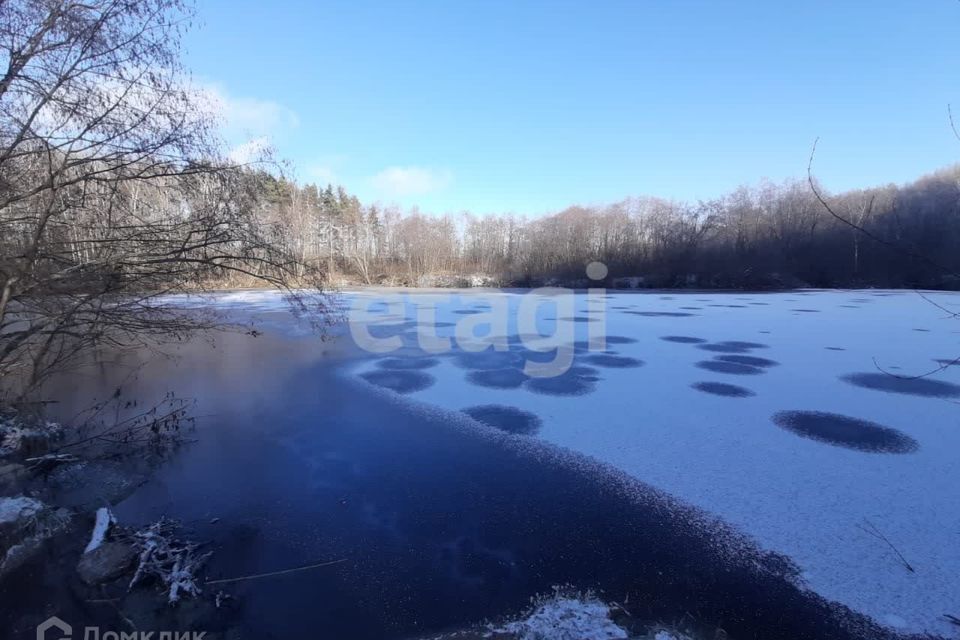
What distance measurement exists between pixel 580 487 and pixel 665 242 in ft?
116

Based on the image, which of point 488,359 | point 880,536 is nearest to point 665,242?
point 488,359

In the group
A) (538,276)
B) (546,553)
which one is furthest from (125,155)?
(538,276)

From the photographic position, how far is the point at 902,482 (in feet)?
12.7

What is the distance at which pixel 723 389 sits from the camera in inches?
258

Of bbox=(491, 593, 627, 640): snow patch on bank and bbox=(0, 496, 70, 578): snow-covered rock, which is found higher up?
bbox=(0, 496, 70, 578): snow-covered rock

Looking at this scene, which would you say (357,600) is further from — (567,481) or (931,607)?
(931,607)

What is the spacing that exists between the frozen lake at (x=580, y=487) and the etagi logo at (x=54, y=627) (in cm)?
78

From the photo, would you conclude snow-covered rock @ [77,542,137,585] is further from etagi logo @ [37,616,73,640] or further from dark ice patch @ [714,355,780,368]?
dark ice patch @ [714,355,780,368]

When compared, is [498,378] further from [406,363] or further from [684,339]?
[684,339]

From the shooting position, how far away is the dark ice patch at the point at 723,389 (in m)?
6.31

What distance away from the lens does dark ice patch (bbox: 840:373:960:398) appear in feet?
21.0

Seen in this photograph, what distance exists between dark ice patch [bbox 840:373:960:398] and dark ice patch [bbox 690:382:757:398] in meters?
1.95

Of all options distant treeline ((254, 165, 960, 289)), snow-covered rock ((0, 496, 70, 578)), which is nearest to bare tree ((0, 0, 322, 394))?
snow-covered rock ((0, 496, 70, 578))

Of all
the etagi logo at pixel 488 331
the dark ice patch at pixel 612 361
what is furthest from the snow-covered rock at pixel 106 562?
the dark ice patch at pixel 612 361
